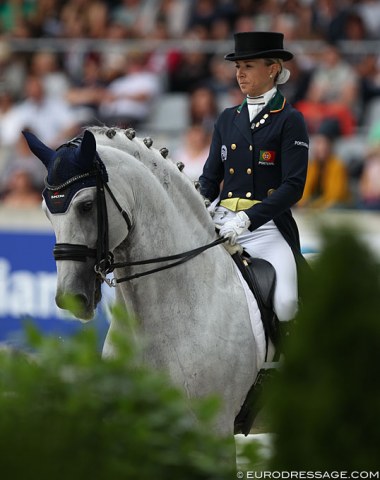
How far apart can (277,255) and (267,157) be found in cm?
54

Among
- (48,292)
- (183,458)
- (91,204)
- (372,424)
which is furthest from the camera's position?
(48,292)

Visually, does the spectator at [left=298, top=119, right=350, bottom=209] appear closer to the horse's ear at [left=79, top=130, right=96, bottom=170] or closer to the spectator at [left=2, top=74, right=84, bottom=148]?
the spectator at [left=2, top=74, right=84, bottom=148]

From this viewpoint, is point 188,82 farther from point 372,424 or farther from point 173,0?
point 372,424

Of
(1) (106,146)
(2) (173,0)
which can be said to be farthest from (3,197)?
(1) (106,146)

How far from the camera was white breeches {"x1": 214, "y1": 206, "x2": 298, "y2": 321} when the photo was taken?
5.60 metres

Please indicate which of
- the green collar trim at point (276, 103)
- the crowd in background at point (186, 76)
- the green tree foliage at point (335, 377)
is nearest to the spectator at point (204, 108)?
the crowd in background at point (186, 76)

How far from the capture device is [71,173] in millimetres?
5250

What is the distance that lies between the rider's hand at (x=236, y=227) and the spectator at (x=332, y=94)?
23.1 ft

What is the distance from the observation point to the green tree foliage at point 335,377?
2.67 meters

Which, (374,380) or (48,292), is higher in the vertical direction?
(374,380)

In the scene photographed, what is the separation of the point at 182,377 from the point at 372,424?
270 centimetres

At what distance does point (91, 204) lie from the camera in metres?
5.24

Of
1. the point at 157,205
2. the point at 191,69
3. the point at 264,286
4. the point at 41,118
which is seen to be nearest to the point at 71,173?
the point at 157,205

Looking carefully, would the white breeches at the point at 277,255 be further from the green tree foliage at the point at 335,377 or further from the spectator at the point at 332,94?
the spectator at the point at 332,94
